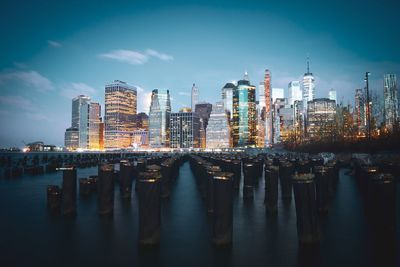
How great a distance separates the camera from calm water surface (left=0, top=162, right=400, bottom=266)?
7445 millimetres

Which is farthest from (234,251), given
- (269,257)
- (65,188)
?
(65,188)

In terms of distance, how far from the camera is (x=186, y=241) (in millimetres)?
8922

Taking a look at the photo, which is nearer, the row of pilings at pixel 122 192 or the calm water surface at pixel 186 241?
the calm water surface at pixel 186 241

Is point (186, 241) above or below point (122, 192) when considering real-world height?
below

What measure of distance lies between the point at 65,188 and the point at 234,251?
7.60 metres

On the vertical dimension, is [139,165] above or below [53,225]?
above

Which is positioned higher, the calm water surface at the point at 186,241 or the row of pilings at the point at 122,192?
the row of pilings at the point at 122,192

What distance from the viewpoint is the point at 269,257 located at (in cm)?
772

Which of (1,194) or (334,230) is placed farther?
(1,194)

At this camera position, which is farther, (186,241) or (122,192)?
(122,192)

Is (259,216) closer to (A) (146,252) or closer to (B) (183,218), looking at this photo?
(B) (183,218)

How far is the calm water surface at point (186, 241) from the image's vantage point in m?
7.45

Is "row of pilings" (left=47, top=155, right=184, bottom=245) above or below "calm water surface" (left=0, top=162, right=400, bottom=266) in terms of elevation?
above

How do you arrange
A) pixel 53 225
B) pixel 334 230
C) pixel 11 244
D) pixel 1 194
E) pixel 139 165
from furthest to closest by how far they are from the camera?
pixel 139 165 < pixel 1 194 < pixel 53 225 < pixel 334 230 < pixel 11 244
